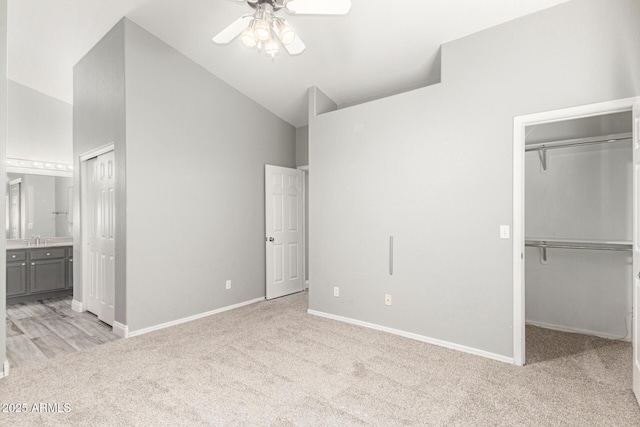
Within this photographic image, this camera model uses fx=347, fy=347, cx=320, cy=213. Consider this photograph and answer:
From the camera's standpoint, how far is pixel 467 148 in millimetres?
3027

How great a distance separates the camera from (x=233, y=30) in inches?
91.4

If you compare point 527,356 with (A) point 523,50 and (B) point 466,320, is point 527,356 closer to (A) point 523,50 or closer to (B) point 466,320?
(B) point 466,320

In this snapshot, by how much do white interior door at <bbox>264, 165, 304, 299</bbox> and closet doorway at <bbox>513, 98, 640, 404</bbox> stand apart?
3.07 m

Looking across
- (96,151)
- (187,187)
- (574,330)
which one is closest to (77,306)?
(96,151)

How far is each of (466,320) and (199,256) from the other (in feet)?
9.59

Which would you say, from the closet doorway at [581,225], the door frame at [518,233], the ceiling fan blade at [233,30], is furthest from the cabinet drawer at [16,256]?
the closet doorway at [581,225]

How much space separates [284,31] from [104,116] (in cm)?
268

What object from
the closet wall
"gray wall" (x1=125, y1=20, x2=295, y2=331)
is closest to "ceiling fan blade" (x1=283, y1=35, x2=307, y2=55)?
"gray wall" (x1=125, y1=20, x2=295, y2=331)

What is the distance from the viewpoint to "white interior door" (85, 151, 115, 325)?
3.84 metres

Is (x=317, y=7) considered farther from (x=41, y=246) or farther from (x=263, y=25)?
(x=41, y=246)

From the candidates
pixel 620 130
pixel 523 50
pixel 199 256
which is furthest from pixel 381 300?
pixel 620 130

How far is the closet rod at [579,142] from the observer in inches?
128

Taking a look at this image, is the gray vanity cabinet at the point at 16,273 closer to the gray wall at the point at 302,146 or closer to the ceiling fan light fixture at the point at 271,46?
the gray wall at the point at 302,146

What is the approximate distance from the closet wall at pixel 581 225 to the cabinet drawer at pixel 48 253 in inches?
248
